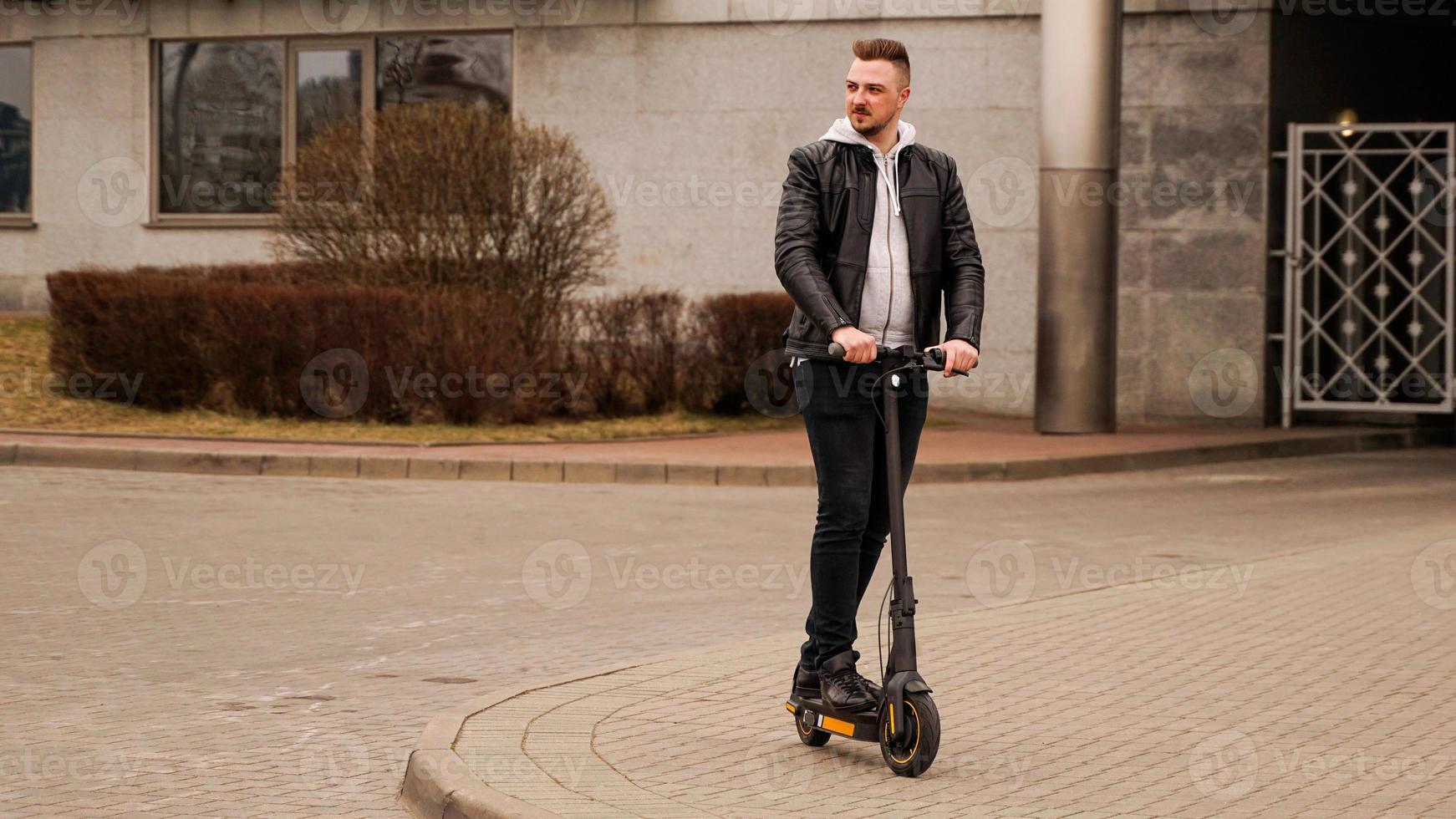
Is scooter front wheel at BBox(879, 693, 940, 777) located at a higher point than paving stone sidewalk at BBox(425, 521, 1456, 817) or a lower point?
higher

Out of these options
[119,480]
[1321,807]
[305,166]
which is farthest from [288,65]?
[1321,807]

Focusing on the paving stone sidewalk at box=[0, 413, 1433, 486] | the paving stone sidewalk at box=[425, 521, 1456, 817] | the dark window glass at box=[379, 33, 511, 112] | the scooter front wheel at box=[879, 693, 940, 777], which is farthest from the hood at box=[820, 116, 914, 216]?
the dark window glass at box=[379, 33, 511, 112]

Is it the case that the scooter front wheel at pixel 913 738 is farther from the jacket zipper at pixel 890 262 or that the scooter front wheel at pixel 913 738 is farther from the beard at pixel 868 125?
the beard at pixel 868 125

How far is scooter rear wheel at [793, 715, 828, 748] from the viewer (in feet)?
18.5

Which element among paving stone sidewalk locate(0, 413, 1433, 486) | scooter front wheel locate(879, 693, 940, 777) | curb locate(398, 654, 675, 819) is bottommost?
curb locate(398, 654, 675, 819)

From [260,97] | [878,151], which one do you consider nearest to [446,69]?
[260,97]

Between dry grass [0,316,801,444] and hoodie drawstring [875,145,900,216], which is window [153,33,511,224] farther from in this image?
hoodie drawstring [875,145,900,216]

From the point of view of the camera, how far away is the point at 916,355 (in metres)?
5.42

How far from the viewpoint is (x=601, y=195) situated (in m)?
18.5

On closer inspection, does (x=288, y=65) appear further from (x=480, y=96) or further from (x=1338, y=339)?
(x=1338, y=339)

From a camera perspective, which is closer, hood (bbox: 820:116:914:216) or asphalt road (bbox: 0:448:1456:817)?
hood (bbox: 820:116:914:216)

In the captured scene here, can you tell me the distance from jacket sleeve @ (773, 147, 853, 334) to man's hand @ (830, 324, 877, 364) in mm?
26

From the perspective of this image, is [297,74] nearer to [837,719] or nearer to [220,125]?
[220,125]

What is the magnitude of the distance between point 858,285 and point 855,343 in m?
0.33
